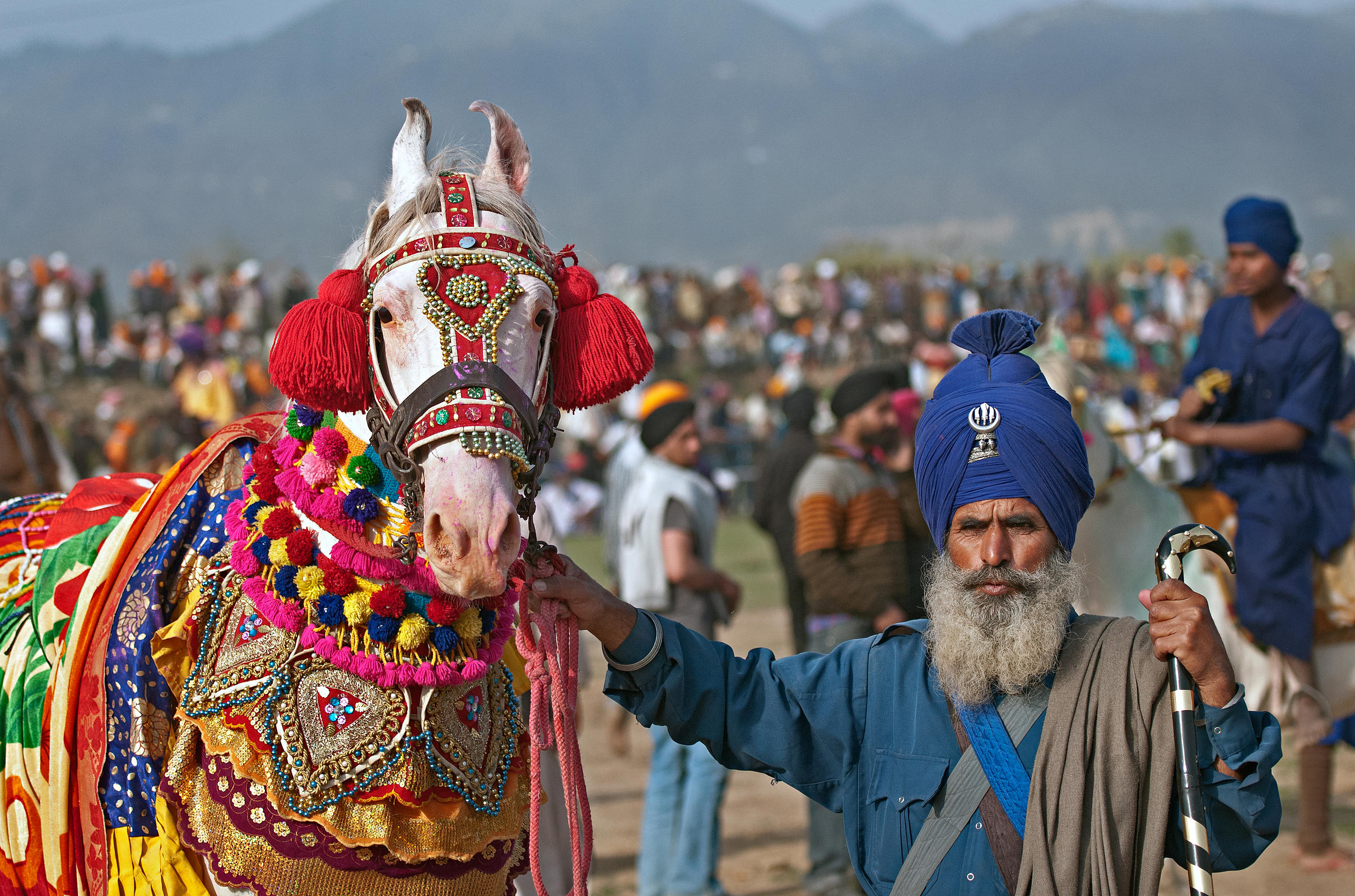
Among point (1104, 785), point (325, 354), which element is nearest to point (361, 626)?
point (325, 354)

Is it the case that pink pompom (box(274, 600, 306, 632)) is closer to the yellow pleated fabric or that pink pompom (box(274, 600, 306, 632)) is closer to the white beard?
the yellow pleated fabric

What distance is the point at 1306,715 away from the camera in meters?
5.90

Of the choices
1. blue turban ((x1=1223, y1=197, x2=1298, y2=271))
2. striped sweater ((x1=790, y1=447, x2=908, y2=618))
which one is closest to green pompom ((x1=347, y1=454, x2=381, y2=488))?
striped sweater ((x1=790, y1=447, x2=908, y2=618))

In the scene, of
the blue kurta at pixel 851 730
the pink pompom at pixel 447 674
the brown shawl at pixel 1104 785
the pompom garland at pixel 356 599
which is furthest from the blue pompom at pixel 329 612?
the brown shawl at pixel 1104 785

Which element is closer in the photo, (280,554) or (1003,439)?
(1003,439)

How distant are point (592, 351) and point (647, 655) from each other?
724 mm

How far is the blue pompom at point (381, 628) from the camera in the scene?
2721mm

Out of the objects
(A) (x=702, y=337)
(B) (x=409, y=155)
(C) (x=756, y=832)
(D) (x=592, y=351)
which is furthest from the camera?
(A) (x=702, y=337)

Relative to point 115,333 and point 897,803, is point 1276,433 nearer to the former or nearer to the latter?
point 897,803

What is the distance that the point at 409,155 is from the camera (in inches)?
116

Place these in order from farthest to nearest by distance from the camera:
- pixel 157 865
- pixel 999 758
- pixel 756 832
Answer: pixel 756 832 < pixel 157 865 < pixel 999 758

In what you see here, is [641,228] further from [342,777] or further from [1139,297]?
[342,777]

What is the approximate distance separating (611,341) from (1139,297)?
36.8 meters

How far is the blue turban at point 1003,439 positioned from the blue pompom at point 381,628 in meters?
1.16
